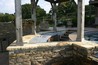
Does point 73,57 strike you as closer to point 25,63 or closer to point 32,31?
point 25,63

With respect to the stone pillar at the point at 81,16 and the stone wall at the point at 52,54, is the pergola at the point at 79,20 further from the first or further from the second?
the stone wall at the point at 52,54

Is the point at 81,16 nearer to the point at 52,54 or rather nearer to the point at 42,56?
the point at 52,54

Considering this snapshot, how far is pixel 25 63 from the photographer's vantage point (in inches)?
262

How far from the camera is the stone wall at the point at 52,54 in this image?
252 inches

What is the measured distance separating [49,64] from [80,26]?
182 cm

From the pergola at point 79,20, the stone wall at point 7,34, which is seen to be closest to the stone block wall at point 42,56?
the pergola at point 79,20

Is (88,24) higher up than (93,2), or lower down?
lower down

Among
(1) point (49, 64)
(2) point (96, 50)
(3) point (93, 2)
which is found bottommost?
(1) point (49, 64)

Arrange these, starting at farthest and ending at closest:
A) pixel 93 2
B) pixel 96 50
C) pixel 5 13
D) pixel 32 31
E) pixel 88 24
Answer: pixel 5 13 → pixel 88 24 → pixel 93 2 → pixel 32 31 → pixel 96 50

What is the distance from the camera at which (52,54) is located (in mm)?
6789

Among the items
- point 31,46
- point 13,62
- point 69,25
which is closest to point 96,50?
point 31,46

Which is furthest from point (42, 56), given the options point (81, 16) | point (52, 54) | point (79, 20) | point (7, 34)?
point (7, 34)

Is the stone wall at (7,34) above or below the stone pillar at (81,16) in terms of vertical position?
below

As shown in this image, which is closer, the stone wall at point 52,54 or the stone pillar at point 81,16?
the stone wall at point 52,54
